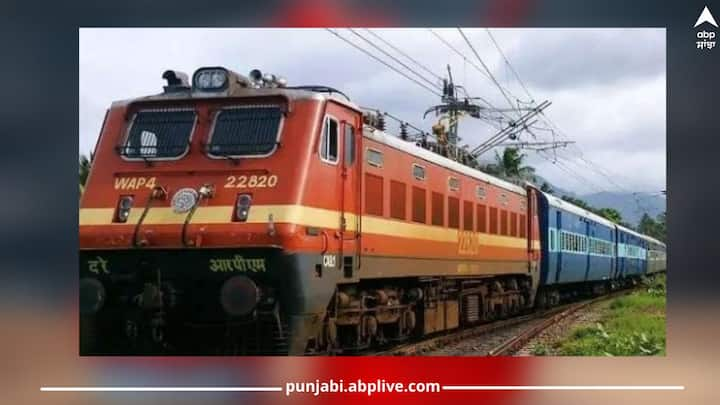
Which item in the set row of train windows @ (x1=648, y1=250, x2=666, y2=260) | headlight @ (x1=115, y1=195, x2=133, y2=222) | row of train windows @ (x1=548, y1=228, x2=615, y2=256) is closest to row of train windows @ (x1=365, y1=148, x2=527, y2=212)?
row of train windows @ (x1=548, y1=228, x2=615, y2=256)

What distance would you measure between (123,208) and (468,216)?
2264 millimetres

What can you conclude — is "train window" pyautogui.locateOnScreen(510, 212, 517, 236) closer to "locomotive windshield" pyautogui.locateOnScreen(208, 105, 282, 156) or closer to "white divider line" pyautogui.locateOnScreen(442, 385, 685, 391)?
"white divider line" pyautogui.locateOnScreen(442, 385, 685, 391)

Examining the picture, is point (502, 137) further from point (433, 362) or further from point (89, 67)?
point (89, 67)

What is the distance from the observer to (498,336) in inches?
221

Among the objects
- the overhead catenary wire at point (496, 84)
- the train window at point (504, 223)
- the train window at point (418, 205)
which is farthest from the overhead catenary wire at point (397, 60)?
the train window at point (504, 223)

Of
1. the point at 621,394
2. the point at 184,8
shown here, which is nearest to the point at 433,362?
the point at 621,394

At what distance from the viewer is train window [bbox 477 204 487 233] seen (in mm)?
6398

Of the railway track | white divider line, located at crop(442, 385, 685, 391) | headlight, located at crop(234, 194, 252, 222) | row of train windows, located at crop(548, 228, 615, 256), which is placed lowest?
white divider line, located at crop(442, 385, 685, 391)

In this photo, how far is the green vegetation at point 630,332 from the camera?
5.03 meters

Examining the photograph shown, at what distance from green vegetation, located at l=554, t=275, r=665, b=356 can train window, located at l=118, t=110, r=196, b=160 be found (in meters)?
2.27

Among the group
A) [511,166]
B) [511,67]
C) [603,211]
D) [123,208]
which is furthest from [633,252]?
[123,208]

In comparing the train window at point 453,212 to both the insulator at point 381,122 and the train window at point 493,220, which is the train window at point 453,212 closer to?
the train window at point 493,220

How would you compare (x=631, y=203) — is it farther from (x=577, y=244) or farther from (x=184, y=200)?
(x=577, y=244)

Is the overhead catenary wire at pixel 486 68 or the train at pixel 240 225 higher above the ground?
the overhead catenary wire at pixel 486 68
